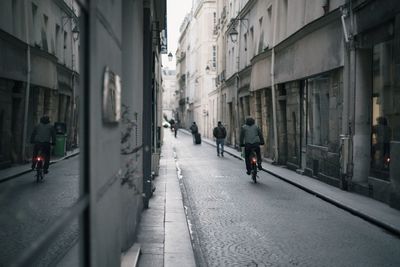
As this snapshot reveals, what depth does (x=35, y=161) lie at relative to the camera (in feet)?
6.11

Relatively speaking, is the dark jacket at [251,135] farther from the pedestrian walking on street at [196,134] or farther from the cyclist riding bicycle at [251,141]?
the pedestrian walking on street at [196,134]

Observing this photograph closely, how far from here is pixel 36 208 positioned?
1792 millimetres

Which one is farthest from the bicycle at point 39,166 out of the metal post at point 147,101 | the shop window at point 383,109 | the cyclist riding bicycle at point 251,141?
the cyclist riding bicycle at point 251,141

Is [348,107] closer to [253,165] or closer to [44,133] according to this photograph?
[253,165]

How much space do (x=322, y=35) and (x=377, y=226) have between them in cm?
788

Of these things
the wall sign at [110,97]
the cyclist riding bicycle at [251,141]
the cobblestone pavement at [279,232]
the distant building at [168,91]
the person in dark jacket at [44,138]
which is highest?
the distant building at [168,91]

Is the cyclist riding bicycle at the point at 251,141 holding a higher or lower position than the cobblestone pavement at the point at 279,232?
higher

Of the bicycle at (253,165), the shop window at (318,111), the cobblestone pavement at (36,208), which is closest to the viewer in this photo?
the cobblestone pavement at (36,208)

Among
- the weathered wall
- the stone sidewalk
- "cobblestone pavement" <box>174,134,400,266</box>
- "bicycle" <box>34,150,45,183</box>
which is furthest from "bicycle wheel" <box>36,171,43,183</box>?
"cobblestone pavement" <box>174,134,400,266</box>

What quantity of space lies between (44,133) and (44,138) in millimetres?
19

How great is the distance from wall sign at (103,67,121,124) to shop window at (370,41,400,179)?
863 centimetres

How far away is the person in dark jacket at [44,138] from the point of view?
180cm

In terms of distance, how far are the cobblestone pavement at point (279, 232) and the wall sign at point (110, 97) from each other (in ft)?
11.5

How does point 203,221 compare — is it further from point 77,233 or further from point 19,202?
point 19,202
